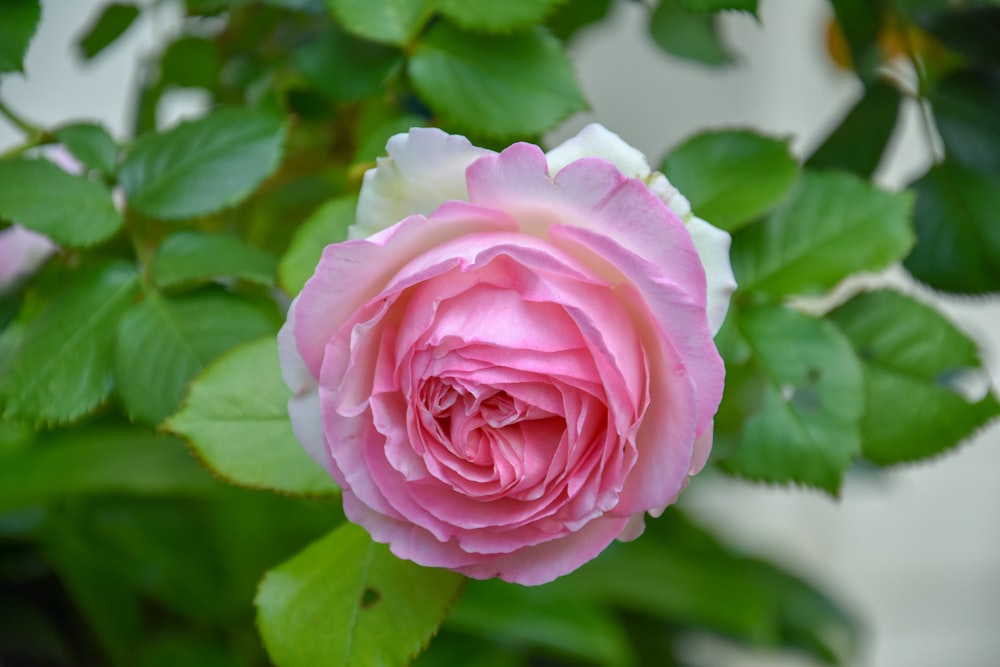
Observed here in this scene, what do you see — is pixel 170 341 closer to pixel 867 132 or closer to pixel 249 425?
pixel 249 425

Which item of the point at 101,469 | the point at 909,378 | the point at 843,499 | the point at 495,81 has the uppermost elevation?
the point at 495,81

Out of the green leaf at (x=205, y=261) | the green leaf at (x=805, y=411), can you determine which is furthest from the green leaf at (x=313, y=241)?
the green leaf at (x=805, y=411)

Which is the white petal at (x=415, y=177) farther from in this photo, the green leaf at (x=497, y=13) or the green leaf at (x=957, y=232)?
the green leaf at (x=957, y=232)

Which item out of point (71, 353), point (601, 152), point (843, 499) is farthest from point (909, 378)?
point (843, 499)

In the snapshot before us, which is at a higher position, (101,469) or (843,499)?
(101,469)

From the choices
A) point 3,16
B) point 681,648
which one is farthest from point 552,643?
point 3,16

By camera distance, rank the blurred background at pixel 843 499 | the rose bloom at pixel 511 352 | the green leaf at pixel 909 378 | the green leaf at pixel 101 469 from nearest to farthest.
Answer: the rose bloom at pixel 511 352, the green leaf at pixel 909 378, the green leaf at pixel 101 469, the blurred background at pixel 843 499

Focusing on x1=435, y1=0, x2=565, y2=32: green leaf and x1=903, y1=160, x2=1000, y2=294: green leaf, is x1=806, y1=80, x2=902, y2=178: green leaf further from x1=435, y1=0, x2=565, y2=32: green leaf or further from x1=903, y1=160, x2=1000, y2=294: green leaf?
x1=435, y1=0, x2=565, y2=32: green leaf
